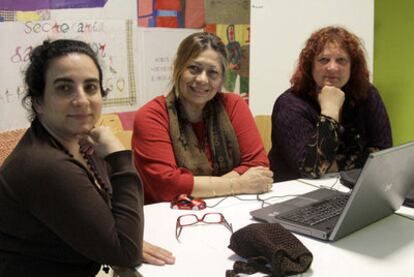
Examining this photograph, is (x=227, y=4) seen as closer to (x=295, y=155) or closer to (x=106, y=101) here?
(x=106, y=101)

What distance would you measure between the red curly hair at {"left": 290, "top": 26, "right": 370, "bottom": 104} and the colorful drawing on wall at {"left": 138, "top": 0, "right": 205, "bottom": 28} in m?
0.78

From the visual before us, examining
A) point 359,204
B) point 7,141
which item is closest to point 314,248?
point 359,204

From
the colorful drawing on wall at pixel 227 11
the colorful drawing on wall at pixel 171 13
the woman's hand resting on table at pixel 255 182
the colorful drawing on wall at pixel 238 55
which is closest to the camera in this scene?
the woman's hand resting on table at pixel 255 182

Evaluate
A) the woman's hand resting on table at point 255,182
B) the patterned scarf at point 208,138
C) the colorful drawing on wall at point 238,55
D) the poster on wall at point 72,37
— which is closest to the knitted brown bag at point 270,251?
the woman's hand resting on table at point 255,182

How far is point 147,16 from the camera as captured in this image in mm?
2443

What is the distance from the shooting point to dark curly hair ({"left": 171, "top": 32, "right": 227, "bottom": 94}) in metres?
1.86

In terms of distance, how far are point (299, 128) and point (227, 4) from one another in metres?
1.21

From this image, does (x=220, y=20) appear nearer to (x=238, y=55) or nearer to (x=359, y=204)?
(x=238, y=55)

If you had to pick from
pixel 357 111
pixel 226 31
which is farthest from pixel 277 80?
pixel 357 111

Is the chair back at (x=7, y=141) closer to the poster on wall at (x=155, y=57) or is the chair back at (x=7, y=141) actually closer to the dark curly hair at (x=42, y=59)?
the poster on wall at (x=155, y=57)

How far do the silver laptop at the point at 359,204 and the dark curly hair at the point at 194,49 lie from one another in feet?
2.55

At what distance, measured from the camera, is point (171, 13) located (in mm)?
2535

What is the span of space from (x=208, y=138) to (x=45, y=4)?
41.5 inches

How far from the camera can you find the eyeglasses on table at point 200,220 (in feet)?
4.16
